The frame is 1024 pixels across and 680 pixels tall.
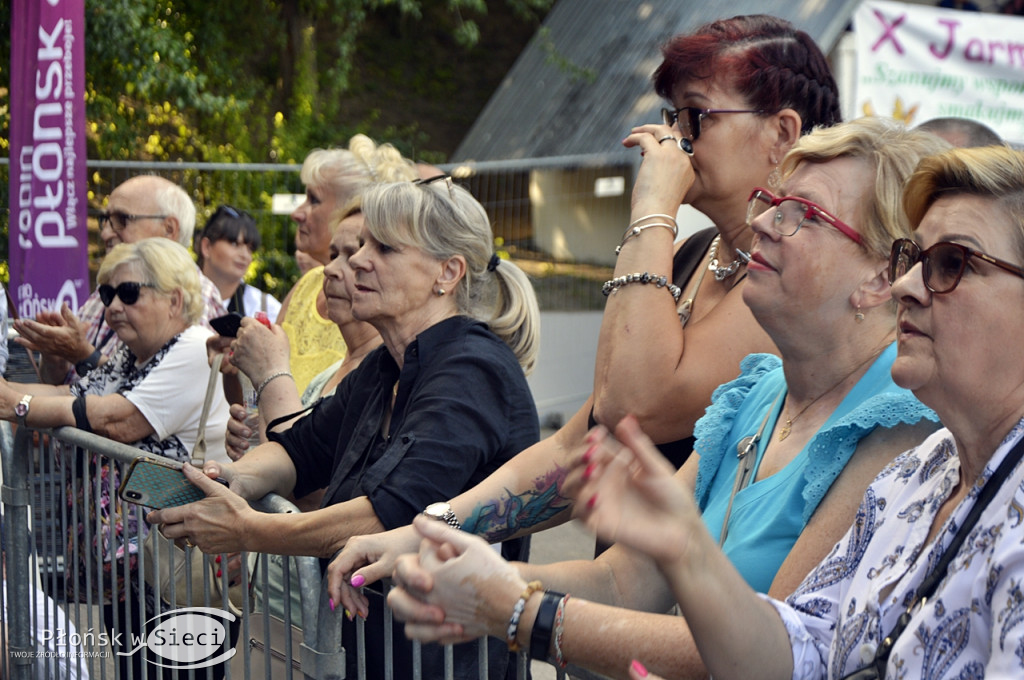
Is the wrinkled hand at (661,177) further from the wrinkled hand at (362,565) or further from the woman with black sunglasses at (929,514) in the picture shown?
the wrinkled hand at (362,565)

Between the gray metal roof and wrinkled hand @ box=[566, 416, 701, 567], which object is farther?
the gray metal roof

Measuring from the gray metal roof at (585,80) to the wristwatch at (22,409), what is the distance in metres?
7.98

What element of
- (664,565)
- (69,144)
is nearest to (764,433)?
(664,565)

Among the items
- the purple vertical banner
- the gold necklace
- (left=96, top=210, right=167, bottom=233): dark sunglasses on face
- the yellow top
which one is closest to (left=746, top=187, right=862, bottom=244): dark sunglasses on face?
the gold necklace

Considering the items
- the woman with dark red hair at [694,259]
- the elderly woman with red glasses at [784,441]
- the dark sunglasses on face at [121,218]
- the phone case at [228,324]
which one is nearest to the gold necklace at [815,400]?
the elderly woman with red glasses at [784,441]

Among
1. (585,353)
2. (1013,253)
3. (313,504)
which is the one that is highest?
(1013,253)

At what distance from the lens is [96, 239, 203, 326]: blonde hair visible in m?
4.07

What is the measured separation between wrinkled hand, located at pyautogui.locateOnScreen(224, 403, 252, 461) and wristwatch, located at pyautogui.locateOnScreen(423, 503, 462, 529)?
53.1 inches

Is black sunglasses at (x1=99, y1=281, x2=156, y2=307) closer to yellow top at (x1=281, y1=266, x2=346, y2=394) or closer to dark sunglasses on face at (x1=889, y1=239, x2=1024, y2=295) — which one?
yellow top at (x1=281, y1=266, x2=346, y2=394)

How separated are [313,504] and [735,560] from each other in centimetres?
165

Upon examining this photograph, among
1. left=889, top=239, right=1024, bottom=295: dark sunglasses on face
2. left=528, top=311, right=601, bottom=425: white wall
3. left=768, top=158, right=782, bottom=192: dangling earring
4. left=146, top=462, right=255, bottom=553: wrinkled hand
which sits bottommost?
left=528, top=311, right=601, bottom=425: white wall

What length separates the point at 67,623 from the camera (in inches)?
122

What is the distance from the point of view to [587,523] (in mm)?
1398

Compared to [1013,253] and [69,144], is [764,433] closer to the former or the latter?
[1013,253]
